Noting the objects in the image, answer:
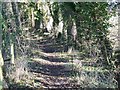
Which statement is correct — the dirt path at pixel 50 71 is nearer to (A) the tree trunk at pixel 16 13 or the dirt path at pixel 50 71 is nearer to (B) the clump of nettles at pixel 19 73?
(B) the clump of nettles at pixel 19 73

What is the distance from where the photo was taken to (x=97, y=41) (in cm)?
393

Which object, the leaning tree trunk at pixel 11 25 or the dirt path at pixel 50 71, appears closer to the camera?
the leaning tree trunk at pixel 11 25

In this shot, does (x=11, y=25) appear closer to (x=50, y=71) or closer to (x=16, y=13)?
(x=16, y=13)

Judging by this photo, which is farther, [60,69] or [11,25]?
[60,69]

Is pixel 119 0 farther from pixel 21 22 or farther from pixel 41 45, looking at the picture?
pixel 41 45

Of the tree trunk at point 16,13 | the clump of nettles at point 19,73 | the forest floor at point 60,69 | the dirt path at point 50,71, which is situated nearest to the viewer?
the forest floor at point 60,69

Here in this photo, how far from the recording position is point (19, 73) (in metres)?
4.29

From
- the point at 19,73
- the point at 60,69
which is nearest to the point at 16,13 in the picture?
the point at 19,73

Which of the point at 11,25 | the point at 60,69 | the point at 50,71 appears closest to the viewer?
the point at 11,25

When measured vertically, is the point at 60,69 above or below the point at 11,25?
below

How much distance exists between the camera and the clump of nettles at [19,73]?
419cm

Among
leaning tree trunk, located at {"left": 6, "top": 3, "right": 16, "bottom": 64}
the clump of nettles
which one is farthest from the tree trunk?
the clump of nettles

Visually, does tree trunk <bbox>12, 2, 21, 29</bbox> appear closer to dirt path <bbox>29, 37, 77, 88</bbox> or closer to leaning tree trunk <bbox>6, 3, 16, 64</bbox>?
leaning tree trunk <bbox>6, 3, 16, 64</bbox>

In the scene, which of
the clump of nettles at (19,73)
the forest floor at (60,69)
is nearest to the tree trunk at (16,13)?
the forest floor at (60,69)
